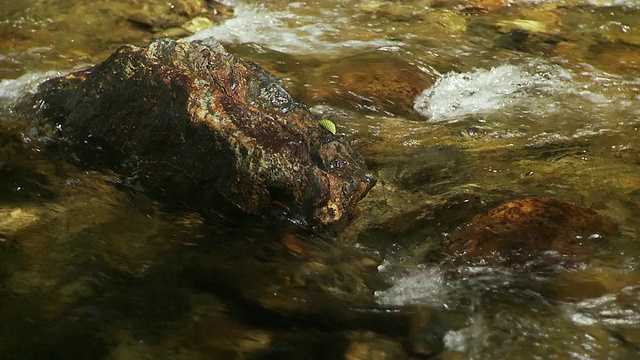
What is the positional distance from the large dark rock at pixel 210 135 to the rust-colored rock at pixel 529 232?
2.53 feet

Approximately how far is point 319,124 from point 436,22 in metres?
4.25

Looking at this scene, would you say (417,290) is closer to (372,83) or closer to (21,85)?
(372,83)

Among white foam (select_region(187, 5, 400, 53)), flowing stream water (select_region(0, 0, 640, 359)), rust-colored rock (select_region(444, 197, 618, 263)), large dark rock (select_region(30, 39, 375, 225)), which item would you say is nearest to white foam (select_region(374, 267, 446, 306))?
flowing stream water (select_region(0, 0, 640, 359))

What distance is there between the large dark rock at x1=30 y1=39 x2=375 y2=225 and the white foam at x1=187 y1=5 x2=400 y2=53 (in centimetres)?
275

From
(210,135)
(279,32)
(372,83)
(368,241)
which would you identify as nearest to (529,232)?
(368,241)

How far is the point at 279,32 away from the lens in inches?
316

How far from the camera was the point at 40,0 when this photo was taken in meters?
8.09

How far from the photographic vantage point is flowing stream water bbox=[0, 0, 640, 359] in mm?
3217

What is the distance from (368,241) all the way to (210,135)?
1139mm

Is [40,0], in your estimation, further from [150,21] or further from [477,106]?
[477,106]

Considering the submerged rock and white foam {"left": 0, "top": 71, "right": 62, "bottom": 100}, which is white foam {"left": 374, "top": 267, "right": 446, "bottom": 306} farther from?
white foam {"left": 0, "top": 71, "right": 62, "bottom": 100}

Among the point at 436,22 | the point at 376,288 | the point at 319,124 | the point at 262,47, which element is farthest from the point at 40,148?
the point at 436,22

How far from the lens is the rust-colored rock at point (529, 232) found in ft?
12.8

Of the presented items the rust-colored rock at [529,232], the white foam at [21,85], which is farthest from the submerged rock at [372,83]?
the white foam at [21,85]
